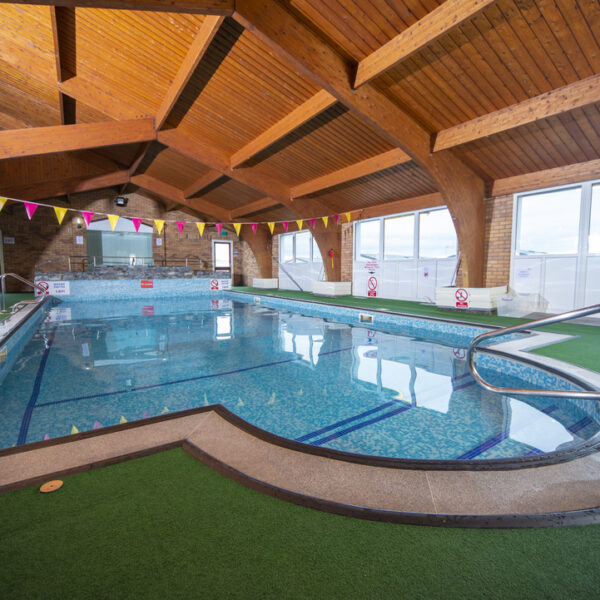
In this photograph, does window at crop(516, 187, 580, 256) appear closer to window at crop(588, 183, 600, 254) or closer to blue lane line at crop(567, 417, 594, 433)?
window at crop(588, 183, 600, 254)

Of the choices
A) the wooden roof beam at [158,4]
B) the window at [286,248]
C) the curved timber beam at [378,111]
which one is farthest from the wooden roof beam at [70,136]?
the window at [286,248]

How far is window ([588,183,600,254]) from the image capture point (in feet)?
20.4

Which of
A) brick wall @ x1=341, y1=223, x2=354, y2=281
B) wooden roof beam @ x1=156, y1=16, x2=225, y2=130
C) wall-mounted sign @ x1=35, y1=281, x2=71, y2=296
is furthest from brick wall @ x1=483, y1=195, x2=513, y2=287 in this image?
wall-mounted sign @ x1=35, y1=281, x2=71, y2=296

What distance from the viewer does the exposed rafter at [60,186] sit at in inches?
399

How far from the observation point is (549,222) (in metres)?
6.85

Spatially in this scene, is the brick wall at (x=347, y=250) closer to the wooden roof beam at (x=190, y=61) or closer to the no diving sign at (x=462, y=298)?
the no diving sign at (x=462, y=298)

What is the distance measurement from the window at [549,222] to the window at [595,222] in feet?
0.73

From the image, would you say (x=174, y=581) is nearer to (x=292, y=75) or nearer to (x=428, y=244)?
(x=292, y=75)

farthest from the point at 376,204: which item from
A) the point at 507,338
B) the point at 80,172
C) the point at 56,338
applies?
the point at 80,172

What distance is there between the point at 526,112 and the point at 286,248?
11188 millimetres

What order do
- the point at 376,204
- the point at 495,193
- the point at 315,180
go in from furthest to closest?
the point at 376,204 < the point at 315,180 < the point at 495,193

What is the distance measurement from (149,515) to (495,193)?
834 cm

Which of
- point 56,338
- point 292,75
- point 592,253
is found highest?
point 292,75

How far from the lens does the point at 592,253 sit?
20.6 feet
